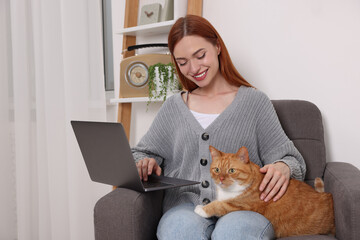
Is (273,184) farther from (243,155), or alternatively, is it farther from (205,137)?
(205,137)

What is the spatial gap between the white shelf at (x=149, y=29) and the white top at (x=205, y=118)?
2.05 ft

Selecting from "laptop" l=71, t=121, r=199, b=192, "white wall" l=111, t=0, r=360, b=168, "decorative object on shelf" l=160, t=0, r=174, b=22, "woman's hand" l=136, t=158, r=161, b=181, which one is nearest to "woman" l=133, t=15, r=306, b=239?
"woman's hand" l=136, t=158, r=161, b=181

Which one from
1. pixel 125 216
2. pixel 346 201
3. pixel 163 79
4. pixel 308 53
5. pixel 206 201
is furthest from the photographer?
pixel 163 79

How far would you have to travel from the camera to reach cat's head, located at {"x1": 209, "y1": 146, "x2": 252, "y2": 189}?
116 cm

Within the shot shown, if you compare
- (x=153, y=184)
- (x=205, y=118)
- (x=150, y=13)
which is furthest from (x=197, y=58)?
(x=150, y=13)

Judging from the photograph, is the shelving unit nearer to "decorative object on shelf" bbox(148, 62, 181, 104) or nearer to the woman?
"decorative object on shelf" bbox(148, 62, 181, 104)

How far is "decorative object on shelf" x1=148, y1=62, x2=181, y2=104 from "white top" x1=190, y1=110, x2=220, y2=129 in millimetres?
454

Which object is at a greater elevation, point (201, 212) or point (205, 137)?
point (205, 137)

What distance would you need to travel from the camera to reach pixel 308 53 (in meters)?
1.61

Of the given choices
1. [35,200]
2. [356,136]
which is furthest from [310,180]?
[35,200]

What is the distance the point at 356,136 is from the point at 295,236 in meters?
0.65

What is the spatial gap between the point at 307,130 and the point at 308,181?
0.20 meters

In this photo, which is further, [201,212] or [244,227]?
[201,212]

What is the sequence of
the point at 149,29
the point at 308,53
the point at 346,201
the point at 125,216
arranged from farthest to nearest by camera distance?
the point at 149,29 < the point at 308,53 < the point at 125,216 < the point at 346,201
